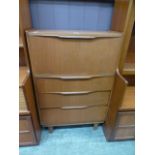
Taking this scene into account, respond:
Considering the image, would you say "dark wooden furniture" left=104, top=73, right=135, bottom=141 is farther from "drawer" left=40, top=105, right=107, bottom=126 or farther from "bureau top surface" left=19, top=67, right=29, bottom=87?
"bureau top surface" left=19, top=67, right=29, bottom=87

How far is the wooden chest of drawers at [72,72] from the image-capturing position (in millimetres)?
1027

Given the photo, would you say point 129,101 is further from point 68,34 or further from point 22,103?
point 22,103

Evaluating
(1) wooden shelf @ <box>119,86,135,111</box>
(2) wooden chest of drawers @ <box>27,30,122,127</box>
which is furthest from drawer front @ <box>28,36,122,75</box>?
(1) wooden shelf @ <box>119,86,135,111</box>

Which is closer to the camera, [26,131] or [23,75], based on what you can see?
[23,75]

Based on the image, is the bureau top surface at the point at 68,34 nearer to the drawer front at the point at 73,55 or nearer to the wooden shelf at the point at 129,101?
the drawer front at the point at 73,55

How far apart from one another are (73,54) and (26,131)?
30.4 inches

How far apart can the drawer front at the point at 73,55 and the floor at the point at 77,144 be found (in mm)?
719

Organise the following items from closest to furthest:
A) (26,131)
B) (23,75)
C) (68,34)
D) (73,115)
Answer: (68,34)
(23,75)
(26,131)
(73,115)

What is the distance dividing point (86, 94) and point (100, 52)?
1.30ft

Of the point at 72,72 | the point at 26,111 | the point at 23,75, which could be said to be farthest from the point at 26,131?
the point at 72,72

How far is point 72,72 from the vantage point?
3.84 ft
